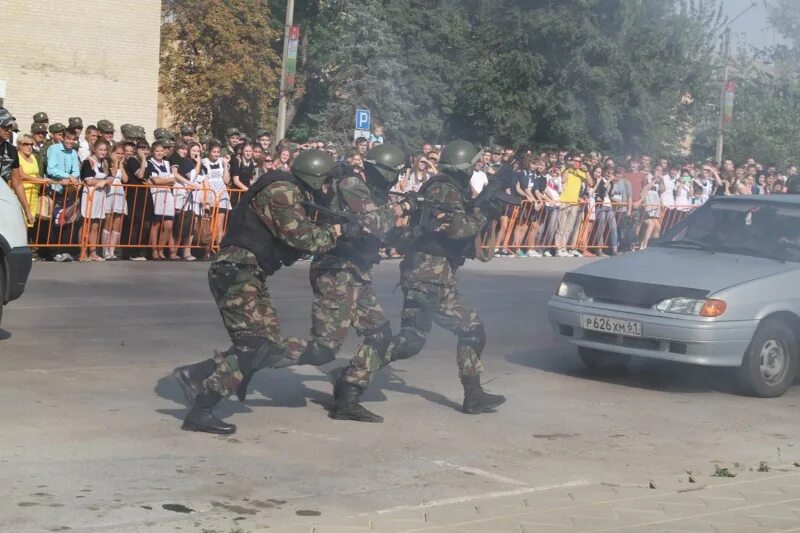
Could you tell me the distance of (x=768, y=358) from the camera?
9.63m

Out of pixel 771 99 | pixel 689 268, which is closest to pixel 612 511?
pixel 689 268

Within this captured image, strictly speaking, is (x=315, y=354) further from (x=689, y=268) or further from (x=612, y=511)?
(x=689, y=268)

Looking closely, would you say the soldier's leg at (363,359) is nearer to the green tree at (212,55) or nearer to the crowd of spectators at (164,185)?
the crowd of spectators at (164,185)

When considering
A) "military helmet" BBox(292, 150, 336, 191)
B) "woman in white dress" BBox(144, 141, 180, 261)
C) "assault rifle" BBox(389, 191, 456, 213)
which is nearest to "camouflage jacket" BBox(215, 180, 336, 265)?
"military helmet" BBox(292, 150, 336, 191)

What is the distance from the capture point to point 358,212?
8.00 metres

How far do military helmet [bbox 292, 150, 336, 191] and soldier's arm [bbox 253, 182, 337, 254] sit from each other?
5.5 inches

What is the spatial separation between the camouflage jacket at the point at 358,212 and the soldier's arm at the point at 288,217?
0.46m

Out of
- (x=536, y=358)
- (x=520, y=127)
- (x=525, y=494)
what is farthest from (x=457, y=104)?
(x=525, y=494)

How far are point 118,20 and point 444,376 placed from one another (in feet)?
78.0

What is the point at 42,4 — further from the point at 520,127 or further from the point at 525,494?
the point at 525,494

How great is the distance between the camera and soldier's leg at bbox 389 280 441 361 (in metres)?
8.51

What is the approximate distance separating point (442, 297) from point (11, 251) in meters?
3.91

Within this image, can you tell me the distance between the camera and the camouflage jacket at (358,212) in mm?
7922

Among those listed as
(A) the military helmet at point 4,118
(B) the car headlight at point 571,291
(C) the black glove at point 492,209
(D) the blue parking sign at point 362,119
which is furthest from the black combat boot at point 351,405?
(D) the blue parking sign at point 362,119
